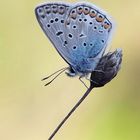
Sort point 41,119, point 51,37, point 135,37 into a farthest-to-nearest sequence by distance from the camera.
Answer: point 135,37, point 41,119, point 51,37

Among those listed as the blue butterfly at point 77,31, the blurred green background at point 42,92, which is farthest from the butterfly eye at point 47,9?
the blurred green background at point 42,92

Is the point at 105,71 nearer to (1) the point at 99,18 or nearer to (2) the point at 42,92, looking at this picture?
(1) the point at 99,18

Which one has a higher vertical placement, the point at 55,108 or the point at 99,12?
the point at 99,12

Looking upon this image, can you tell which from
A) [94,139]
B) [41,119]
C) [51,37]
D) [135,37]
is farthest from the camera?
[135,37]

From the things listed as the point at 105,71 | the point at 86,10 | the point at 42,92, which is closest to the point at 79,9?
the point at 86,10

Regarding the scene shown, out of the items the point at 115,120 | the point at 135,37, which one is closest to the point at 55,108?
the point at 115,120

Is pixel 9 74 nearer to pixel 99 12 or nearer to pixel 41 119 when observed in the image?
pixel 41 119
